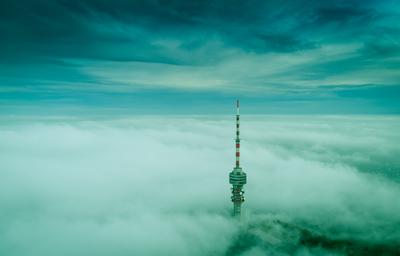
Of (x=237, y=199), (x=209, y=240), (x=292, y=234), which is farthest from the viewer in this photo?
(x=292, y=234)

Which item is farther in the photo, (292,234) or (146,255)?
(292,234)

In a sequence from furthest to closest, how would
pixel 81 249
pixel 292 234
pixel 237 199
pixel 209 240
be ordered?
pixel 292 234 → pixel 209 240 → pixel 81 249 → pixel 237 199

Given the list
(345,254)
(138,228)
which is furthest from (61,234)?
(345,254)

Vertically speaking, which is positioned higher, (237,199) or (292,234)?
(237,199)

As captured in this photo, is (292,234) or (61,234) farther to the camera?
(292,234)

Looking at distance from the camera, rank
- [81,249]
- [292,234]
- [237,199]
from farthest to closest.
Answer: [292,234] → [81,249] → [237,199]

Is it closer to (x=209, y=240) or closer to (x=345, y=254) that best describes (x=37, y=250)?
(x=209, y=240)

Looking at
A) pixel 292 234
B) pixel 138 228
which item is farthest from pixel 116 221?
pixel 292 234

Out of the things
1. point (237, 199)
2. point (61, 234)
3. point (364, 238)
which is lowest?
point (364, 238)

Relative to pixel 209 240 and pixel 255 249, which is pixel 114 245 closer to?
pixel 209 240
